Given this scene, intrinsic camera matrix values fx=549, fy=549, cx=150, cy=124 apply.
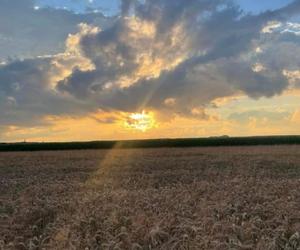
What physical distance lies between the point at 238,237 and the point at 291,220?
144 centimetres

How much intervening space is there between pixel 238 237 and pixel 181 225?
2.87 feet

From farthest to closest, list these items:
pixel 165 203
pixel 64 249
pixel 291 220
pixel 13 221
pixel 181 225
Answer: pixel 165 203 < pixel 13 221 < pixel 291 220 < pixel 181 225 < pixel 64 249

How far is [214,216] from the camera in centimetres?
943

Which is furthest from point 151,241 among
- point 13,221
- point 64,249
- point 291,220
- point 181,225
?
point 13,221

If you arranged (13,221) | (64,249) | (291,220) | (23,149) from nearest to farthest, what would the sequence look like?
(64,249) → (291,220) → (13,221) → (23,149)

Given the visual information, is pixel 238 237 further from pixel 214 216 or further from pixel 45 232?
pixel 45 232

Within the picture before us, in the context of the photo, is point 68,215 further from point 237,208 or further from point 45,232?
point 237,208

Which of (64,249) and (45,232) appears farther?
(45,232)

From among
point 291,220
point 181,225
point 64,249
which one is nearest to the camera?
point 64,249

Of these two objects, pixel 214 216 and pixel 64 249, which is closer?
pixel 64 249

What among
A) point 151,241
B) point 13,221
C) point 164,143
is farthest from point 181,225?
point 164,143

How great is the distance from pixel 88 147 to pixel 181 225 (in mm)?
82105

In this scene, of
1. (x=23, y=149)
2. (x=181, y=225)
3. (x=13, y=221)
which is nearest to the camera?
(x=181, y=225)

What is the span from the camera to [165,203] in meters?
10.8
